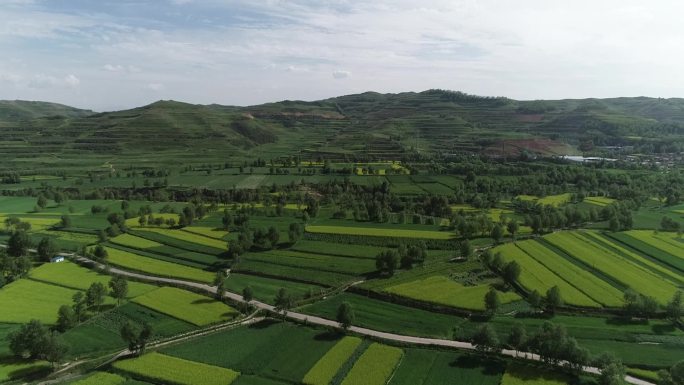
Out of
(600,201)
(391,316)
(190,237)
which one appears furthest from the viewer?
(600,201)

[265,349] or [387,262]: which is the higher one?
[387,262]

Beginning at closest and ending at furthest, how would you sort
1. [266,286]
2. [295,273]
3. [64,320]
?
[64,320]
[266,286]
[295,273]

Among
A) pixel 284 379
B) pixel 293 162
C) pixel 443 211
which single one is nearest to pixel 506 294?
pixel 284 379

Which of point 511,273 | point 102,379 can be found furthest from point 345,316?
point 511,273

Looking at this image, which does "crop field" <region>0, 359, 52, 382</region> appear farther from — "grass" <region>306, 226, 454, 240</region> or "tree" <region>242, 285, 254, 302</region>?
"grass" <region>306, 226, 454, 240</region>

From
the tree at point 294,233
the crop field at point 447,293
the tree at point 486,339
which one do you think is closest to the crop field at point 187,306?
the crop field at point 447,293

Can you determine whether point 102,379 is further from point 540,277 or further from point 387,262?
point 540,277

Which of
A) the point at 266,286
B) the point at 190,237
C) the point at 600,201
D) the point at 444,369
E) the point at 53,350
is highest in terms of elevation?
the point at 600,201
